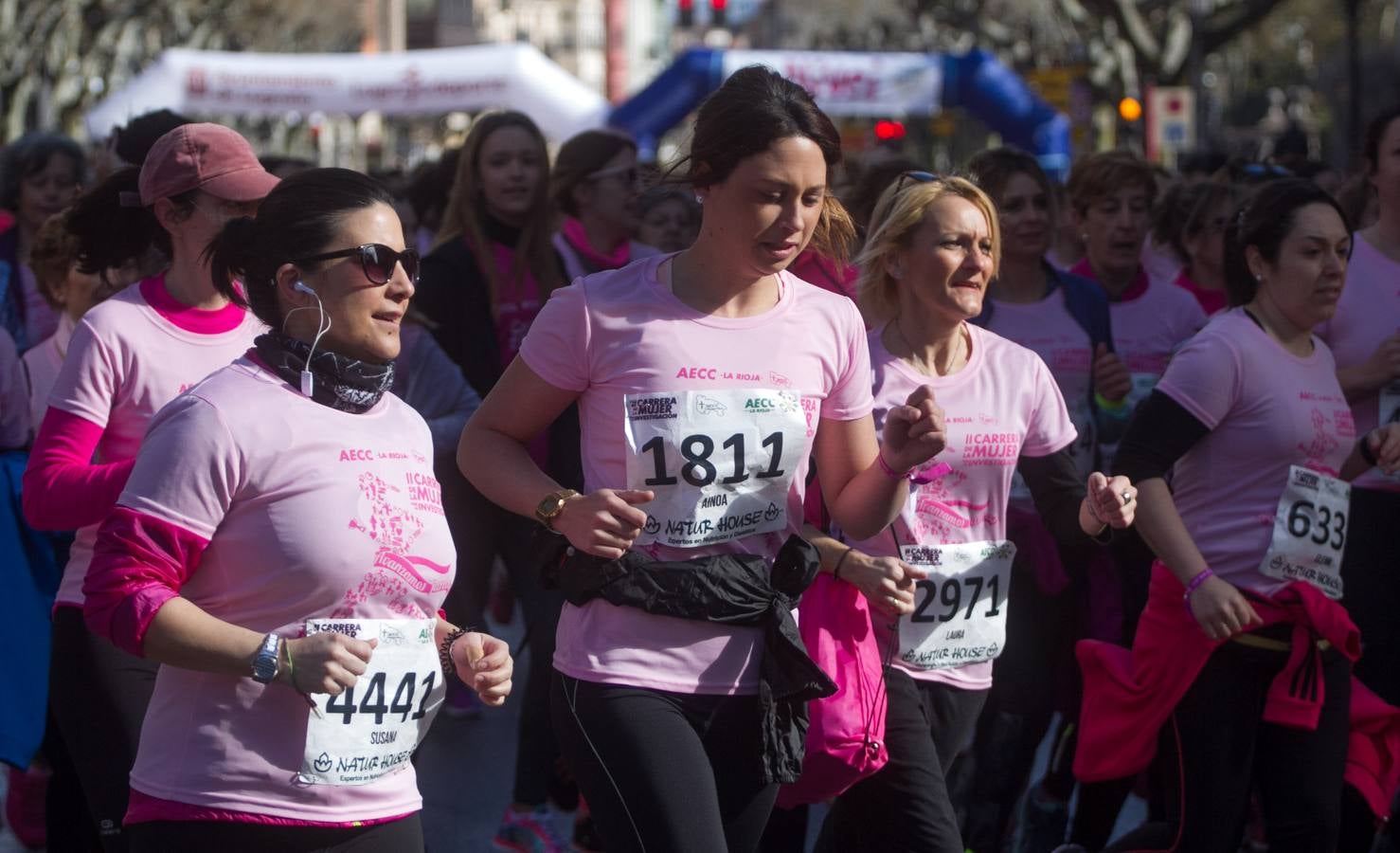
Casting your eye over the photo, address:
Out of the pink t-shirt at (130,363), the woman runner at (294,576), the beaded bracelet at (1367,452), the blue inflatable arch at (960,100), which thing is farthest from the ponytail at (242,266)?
the blue inflatable arch at (960,100)

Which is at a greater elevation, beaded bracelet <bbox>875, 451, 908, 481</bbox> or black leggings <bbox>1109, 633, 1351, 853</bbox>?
beaded bracelet <bbox>875, 451, 908, 481</bbox>

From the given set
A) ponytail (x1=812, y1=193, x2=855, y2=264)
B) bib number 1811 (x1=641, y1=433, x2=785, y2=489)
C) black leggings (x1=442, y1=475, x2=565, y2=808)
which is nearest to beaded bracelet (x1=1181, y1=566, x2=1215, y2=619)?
ponytail (x1=812, y1=193, x2=855, y2=264)

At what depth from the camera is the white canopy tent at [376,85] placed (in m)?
26.3

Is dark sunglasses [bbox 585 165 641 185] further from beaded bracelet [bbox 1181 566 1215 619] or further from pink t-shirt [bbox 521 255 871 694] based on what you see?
pink t-shirt [bbox 521 255 871 694]

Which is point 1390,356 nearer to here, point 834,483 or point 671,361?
point 834,483

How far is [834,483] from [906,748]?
60 centimetres

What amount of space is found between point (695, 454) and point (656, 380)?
0.15m

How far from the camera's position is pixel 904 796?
12.4 feet

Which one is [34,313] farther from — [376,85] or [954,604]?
[376,85]

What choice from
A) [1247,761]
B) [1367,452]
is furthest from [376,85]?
[1247,761]

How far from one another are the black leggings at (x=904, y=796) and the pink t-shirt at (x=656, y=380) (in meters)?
0.59

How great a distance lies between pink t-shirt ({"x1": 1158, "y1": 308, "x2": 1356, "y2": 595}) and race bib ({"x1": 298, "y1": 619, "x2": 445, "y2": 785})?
2.05 metres

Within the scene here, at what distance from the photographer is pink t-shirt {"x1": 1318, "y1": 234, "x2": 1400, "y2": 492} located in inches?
200

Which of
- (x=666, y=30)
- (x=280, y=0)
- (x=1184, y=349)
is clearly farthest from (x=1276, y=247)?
(x=666, y=30)
